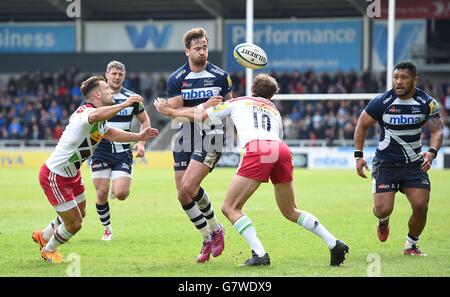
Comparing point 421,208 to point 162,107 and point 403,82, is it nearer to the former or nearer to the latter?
point 403,82

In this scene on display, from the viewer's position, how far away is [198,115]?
31.4 ft

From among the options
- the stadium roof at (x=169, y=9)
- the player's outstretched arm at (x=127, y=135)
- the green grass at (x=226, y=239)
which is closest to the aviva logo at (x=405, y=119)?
the green grass at (x=226, y=239)

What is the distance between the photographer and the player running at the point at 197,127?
10273 millimetres

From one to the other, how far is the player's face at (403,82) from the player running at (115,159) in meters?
4.03

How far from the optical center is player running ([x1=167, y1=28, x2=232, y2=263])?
10.3 meters

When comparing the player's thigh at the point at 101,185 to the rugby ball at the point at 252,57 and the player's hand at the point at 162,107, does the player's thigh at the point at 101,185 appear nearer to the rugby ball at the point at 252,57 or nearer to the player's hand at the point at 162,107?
the player's hand at the point at 162,107

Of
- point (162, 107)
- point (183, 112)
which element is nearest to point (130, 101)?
point (162, 107)

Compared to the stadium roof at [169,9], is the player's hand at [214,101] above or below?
below

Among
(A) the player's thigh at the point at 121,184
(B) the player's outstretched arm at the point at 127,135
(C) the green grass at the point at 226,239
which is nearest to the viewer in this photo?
(C) the green grass at the point at 226,239

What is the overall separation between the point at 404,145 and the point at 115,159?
185 inches

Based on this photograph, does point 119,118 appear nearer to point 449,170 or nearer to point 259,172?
point 259,172

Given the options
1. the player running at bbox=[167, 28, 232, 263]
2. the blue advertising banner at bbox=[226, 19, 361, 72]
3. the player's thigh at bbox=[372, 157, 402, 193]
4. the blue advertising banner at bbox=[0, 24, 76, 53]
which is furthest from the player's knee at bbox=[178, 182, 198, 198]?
the blue advertising banner at bbox=[0, 24, 76, 53]

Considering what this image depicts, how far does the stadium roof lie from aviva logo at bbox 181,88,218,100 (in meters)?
26.5

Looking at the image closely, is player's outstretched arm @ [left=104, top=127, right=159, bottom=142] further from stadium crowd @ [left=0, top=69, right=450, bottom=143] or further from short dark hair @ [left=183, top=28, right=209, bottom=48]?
stadium crowd @ [left=0, top=69, right=450, bottom=143]
